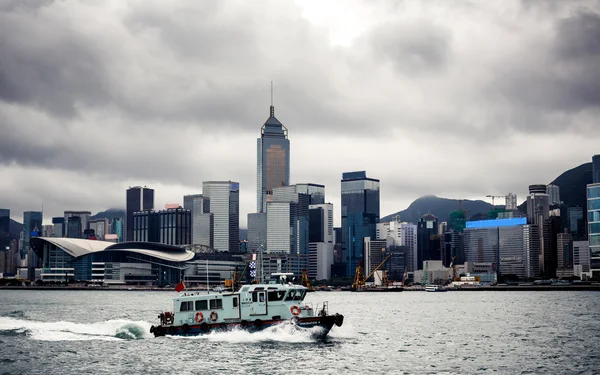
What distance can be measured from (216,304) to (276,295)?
677 centimetres

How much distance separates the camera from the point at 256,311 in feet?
272

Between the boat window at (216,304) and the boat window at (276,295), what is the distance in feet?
18.0

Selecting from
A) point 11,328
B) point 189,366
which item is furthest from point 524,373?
point 11,328

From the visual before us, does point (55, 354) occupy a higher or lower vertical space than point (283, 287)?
lower

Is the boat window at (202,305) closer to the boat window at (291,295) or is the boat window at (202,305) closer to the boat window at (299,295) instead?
the boat window at (291,295)

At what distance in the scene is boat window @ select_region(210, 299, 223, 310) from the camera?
A: 84.6 metres

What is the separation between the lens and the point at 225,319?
84125 millimetres

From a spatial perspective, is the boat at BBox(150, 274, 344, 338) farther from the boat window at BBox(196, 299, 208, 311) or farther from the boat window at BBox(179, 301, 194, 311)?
the boat window at BBox(179, 301, 194, 311)

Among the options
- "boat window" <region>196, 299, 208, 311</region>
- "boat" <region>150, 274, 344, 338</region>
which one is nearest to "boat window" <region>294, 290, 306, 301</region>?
"boat" <region>150, 274, 344, 338</region>

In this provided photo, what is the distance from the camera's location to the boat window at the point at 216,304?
277ft

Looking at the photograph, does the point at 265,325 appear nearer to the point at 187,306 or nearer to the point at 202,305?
Answer: the point at 202,305

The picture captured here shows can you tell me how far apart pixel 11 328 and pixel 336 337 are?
1715 inches

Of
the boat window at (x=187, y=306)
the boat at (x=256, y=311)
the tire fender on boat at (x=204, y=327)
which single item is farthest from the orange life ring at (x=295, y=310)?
the boat window at (x=187, y=306)

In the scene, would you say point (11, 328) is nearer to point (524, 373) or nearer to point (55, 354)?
point (55, 354)
